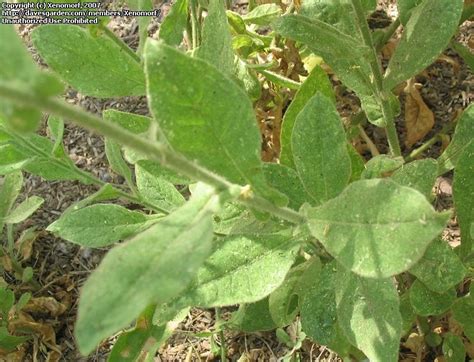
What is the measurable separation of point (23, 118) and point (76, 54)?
0.86 m

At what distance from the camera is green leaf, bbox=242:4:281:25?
7.70 feet

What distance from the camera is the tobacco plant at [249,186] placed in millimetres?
1028

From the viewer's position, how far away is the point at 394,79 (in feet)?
6.25

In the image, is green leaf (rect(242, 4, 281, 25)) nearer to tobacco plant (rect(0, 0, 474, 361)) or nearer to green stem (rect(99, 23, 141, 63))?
tobacco plant (rect(0, 0, 474, 361))

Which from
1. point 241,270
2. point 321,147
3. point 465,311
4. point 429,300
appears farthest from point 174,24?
point 465,311

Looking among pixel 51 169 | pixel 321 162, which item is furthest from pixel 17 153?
pixel 321 162

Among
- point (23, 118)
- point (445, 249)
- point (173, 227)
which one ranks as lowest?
point (445, 249)

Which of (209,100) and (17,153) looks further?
(17,153)

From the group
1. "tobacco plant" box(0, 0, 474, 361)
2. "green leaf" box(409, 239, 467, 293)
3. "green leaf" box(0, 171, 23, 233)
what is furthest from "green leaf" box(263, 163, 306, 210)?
"green leaf" box(0, 171, 23, 233)

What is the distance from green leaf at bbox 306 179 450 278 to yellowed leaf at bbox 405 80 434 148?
1304 mm

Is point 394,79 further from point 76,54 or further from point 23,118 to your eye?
point 23,118

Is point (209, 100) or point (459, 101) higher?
point (209, 100)

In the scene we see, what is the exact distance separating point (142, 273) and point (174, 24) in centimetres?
106

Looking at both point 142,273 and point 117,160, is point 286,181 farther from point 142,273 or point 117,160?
point 142,273
